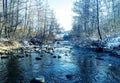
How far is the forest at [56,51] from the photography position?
1736 centimetres

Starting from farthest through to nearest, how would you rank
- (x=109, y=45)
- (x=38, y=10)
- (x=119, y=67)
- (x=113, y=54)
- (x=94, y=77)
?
(x=38, y=10), (x=109, y=45), (x=113, y=54), (x=119, y=67), (x=94, y=77)

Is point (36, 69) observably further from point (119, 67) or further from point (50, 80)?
point (119, 67)

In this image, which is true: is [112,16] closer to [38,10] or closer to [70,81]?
[38,10]

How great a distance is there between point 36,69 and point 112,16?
1731 inches

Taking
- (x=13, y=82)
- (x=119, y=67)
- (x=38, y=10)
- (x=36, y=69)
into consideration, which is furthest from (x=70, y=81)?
(x=38, y=10)

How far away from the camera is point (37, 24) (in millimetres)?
73688

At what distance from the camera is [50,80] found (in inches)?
622

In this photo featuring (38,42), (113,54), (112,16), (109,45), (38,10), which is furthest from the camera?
(38,10)

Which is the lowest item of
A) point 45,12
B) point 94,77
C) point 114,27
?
Result: point 94,77

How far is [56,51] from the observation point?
1436 inches

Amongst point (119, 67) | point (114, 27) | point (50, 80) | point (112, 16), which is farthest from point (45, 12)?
point (50, 80)

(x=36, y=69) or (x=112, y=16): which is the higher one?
(x=112, y=16)

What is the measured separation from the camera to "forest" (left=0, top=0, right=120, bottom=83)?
17359 millimetres

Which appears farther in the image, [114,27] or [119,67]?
[114,27]
